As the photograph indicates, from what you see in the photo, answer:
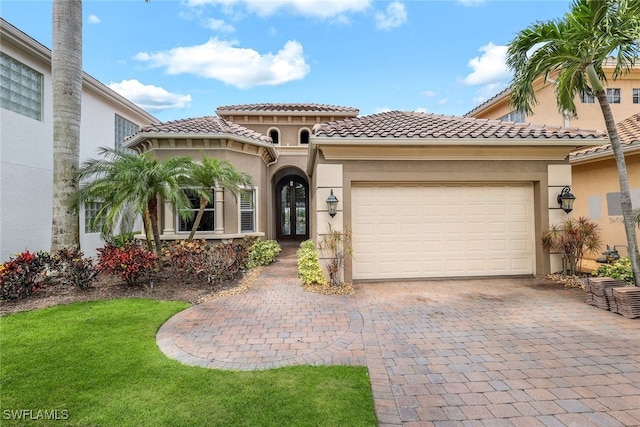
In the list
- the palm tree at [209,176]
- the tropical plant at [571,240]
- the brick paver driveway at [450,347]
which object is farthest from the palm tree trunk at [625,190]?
the palm tree at [209,176]

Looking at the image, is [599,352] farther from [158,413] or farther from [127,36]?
[127,36]

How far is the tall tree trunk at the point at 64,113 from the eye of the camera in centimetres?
807

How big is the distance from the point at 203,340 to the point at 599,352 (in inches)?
238

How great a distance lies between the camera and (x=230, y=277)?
9.08 m

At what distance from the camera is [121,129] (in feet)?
51.6

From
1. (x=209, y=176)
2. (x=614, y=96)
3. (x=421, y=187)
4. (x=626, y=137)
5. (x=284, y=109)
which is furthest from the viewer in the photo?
(x=284, y=109)

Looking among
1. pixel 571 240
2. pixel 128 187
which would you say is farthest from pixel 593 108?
pixel 128 187

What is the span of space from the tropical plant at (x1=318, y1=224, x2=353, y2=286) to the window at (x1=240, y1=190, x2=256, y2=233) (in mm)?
5739

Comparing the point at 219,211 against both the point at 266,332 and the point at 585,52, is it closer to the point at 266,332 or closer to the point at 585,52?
the point at 266,332

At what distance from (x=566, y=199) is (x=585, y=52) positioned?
3.95 m

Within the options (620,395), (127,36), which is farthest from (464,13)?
(127,36)

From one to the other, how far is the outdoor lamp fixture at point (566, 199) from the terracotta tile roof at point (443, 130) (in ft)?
5.11

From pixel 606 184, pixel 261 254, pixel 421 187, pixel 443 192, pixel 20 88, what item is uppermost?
pixel 20 88

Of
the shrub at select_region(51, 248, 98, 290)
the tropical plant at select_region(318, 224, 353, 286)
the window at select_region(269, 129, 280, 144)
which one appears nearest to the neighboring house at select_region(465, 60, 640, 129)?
the tropical plant at select_region(318, 224, 353, 286)
